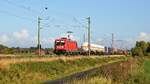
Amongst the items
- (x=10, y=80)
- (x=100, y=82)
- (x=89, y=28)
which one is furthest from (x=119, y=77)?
(x=89, y=28)

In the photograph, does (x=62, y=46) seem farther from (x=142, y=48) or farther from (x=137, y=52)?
(x=142, y=48)

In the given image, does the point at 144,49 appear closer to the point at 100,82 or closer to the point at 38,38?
the point at 38,38

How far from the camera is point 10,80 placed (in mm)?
27812

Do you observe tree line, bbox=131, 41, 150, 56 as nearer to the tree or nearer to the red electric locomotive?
the tree

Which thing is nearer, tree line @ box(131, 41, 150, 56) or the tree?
the tree

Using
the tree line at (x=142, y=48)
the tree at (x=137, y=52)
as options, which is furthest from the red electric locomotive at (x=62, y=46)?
the tree line at (x=142, y=48)

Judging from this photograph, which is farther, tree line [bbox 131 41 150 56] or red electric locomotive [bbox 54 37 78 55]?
tree line [bbox 131 41 150 56]

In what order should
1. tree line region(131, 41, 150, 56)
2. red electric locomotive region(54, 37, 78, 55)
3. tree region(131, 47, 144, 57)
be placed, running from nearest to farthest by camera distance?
red electric locomotive region(54, 37, 78, 55), tree region(131, 47, 144, 57), tree line region(131, 41, 150, 56)

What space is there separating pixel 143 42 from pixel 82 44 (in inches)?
2718

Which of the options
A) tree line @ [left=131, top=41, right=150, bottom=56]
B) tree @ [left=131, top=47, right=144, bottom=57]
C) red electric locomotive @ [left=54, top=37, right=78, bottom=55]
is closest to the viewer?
red electric locomotive @ [left=54, top=37, right=78, bottom=55]

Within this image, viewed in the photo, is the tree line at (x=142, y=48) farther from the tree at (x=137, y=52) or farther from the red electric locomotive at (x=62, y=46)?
the red electric locomotive at (x=62, y=46)

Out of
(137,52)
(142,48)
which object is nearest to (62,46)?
(137,52)

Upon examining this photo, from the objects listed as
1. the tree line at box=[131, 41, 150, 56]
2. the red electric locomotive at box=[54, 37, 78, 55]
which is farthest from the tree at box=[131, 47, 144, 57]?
the red electric locomotive at box=[54, 37, 78, 55]

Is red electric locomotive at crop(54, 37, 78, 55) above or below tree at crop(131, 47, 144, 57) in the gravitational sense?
above
